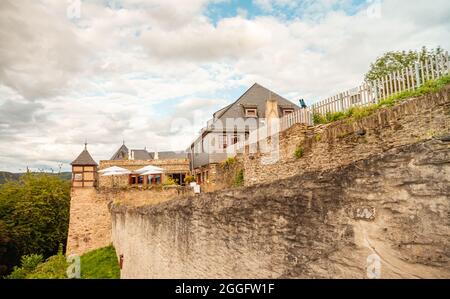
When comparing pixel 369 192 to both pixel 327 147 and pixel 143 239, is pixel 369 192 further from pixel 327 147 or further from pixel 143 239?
pixel 143 239

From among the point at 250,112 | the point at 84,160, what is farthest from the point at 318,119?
Result: the point at 84,160

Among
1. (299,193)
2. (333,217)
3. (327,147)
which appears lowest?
(333,217)

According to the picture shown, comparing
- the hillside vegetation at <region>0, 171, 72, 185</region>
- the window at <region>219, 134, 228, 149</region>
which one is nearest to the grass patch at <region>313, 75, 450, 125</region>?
the window at <region>219, 134, 228, 149</region>

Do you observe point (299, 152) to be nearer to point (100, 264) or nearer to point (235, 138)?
point (100, 264)

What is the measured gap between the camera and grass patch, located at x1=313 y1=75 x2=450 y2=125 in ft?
20.5

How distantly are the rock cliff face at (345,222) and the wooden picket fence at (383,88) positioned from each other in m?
5.15

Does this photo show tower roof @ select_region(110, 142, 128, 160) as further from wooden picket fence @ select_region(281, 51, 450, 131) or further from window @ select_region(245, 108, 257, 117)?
wooden picket fence @ select_region(281, 51, 450, 131)

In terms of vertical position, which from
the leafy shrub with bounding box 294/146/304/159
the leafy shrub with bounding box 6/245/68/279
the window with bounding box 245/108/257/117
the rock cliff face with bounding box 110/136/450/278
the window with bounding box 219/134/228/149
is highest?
Answer: the window with bounding box 245/108/257/117

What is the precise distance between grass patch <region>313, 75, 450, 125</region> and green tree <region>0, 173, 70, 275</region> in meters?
29.1

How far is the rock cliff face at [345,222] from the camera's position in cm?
235
